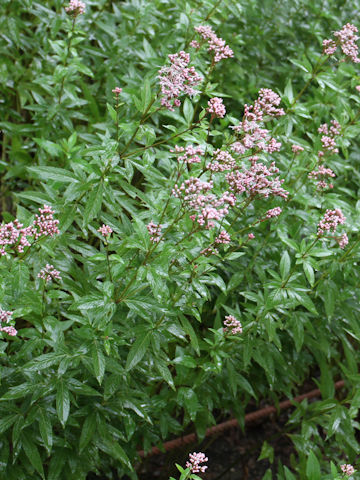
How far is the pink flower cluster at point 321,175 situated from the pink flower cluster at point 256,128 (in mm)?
475

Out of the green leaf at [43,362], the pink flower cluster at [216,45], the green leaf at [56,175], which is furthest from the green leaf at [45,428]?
the pink flower cluster at [216,45]

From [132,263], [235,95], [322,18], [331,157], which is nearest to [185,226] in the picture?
[132,263]

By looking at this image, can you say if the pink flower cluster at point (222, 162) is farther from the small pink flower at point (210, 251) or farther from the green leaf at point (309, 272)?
the green leaf at point (309, 272)

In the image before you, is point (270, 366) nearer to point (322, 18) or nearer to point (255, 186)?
point (255, 186)

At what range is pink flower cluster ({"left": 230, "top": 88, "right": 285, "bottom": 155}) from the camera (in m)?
2.40

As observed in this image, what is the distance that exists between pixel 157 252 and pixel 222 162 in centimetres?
49

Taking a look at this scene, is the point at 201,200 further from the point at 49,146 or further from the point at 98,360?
the point at 49,146

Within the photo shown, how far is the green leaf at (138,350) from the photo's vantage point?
7.74 ft

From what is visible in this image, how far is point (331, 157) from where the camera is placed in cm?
341

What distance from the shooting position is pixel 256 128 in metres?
2.43

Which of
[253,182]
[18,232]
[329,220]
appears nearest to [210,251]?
[253,182]

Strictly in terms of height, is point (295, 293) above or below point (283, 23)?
below

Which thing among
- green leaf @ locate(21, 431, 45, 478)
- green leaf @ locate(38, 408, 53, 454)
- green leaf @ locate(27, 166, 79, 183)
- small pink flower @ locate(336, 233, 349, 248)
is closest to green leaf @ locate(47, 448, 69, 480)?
green leaf @ locate(21, 431, 45, 478)

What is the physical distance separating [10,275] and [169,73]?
103cm
